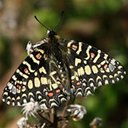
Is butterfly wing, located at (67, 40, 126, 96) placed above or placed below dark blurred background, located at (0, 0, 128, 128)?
below

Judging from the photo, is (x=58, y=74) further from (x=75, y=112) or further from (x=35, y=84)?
(x=75, y=112)

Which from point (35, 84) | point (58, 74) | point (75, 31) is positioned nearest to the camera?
point (35, 84)

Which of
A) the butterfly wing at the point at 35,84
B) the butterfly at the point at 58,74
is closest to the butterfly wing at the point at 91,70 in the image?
the butterfly at the point at 58,74

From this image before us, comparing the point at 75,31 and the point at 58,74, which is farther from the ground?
the point at 75,31

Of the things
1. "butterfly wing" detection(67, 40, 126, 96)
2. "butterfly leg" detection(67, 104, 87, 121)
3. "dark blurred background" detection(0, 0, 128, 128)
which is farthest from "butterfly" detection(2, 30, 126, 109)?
"dark blurred background" detection(0, 0, 128, 128)

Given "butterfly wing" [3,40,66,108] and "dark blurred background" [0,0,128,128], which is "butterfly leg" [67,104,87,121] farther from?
"dark blurred background" [0,0,128,128]

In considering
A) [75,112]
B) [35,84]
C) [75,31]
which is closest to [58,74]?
[35,84]

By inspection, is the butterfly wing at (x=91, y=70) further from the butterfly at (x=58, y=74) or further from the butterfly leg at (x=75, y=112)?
the butterfly leg at (x=75, y=112)
